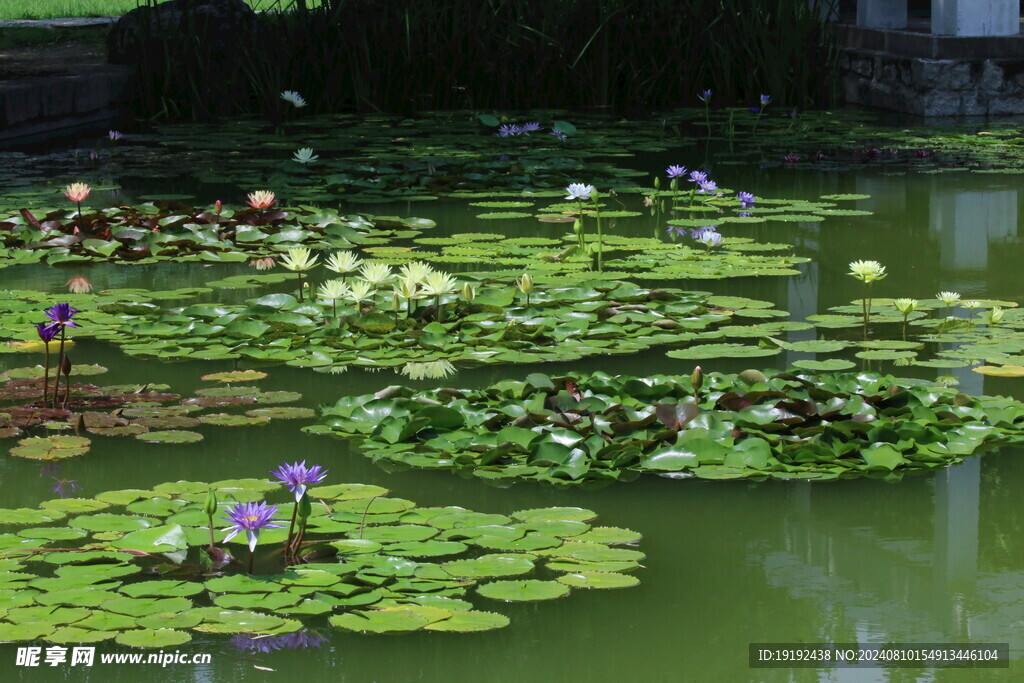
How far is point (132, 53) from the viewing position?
9.52 metres

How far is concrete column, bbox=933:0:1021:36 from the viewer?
8672mm

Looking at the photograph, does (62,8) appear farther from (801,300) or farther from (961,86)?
(801,300)

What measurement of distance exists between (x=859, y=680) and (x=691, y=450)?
0.89 meters

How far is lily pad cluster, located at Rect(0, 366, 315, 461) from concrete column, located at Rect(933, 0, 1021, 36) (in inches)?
253

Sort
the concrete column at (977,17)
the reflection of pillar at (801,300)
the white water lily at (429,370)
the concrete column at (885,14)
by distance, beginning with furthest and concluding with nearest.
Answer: the concrete column at (885,14) < the concrete column at (977,17) < the reflection of pillar at (801,300) < the white water lily at (429,370)

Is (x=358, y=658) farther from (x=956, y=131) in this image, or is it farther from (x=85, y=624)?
(x=956, y=131)

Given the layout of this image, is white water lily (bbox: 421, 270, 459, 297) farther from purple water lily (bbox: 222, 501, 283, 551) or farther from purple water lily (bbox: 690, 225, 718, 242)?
purple water lily (bbox: 222, 501, 283, 551)

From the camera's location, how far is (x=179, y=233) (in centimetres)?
525

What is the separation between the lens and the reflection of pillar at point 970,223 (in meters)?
4.91

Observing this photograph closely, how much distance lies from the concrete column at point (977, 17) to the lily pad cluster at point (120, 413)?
643cm

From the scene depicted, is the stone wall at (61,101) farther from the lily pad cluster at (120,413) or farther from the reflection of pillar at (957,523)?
the reflection of pillar at (957,523)

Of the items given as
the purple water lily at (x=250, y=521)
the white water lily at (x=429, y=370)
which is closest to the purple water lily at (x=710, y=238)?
the white water lily at (x=429, y=370)

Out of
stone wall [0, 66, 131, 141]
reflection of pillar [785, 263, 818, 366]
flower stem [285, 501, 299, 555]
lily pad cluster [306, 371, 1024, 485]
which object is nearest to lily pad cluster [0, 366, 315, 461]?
lily pad cluster [306, 371, 1024, 485]

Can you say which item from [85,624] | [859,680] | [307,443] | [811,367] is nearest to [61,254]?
[307,443]
